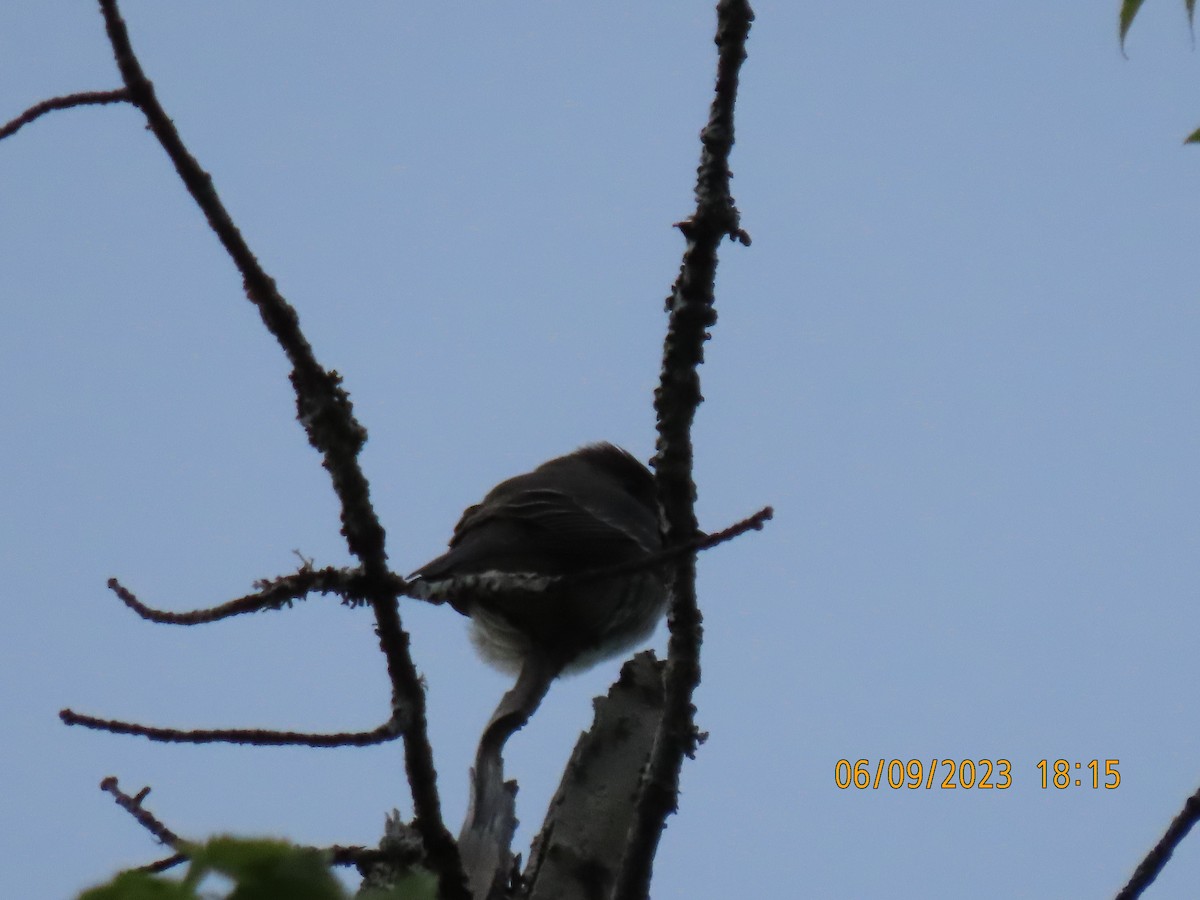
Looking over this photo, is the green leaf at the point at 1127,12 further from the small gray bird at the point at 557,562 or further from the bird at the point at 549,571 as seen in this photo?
the small gray bird at the point at 557,562

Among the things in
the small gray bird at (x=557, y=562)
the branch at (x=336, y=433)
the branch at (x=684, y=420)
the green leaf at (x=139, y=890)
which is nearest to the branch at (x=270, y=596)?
the branch at (x=336, y=433)

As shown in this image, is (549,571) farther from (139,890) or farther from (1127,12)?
(139,890)

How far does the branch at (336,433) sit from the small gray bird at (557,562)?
186 centimetres

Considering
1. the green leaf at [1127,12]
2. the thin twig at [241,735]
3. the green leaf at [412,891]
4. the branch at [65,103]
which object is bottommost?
the green leaf at [412,891]

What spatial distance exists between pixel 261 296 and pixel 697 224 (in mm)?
902

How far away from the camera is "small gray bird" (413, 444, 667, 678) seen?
4816mm

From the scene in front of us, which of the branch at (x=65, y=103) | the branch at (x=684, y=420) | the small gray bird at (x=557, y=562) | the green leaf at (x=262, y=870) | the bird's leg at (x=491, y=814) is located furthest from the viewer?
the small gray bird at (x=557, y=562)

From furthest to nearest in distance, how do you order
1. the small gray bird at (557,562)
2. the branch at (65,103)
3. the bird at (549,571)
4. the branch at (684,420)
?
the small gray bird at (557,562)
the bird at (549,571)
the branch at (684,420)
the branch at (65,103)

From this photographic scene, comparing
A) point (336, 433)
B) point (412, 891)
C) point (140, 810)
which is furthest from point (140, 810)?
point (412, 891)

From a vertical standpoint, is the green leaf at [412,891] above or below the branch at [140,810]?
below

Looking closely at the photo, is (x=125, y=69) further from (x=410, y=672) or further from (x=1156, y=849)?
(x=1156, y=849)

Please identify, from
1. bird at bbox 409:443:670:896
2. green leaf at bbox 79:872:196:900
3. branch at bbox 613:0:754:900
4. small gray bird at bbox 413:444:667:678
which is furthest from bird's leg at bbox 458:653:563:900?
green leaf at bbox 79:872:196:900

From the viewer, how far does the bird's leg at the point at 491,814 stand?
3.38 meters

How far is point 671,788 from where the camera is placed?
9.18 ft
